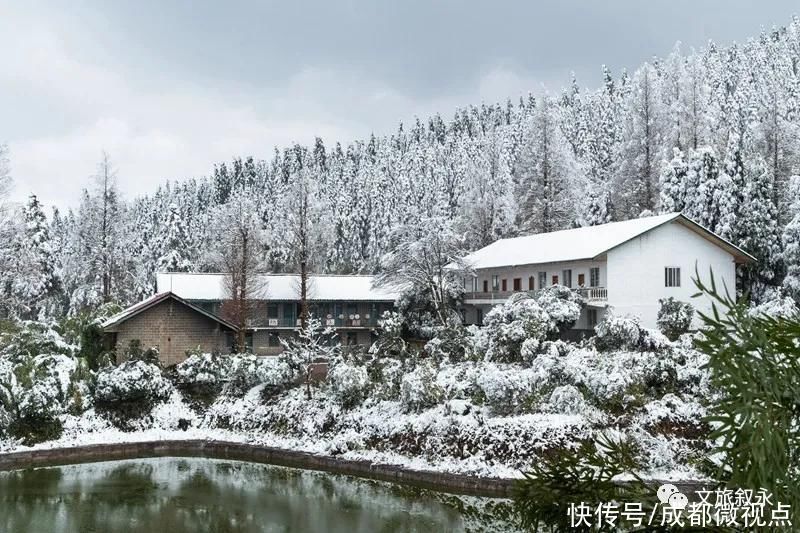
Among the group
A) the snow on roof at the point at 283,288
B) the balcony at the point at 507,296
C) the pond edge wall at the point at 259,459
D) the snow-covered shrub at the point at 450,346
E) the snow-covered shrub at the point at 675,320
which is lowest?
the pond edge wall at the point at 259,459

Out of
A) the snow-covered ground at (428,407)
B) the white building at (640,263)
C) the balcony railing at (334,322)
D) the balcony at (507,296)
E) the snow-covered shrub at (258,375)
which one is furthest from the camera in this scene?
the balcony railing at (334,322)

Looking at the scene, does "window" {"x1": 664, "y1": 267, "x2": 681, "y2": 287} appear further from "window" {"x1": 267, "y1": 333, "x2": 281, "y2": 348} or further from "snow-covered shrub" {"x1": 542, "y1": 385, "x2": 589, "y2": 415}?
"window" {"x1": 267, "y1": 333, "x2": 281, "y2": 348}

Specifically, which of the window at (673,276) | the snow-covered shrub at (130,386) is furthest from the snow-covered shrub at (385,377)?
the window at (673,276)

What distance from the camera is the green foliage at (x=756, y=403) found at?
332cm

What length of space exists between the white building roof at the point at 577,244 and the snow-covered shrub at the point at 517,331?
7.50 m

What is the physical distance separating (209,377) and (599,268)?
69.1 feet

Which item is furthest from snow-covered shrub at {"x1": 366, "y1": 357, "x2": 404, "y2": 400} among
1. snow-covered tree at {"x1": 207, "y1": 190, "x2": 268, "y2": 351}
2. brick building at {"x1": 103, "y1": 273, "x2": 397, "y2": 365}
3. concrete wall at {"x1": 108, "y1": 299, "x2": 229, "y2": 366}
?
brick building at {"x1": 103, "y1": 273, "x2": 397, "y2": 365}

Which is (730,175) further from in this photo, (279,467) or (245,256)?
(279,467)

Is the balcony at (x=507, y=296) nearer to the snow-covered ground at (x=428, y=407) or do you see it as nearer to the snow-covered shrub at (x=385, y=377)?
the snow-covered ground at (x=428, y=407)

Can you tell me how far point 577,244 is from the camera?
4134 cm

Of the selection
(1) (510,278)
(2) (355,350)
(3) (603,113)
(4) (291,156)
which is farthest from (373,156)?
(2) (355,350)

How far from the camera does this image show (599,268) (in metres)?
38.8

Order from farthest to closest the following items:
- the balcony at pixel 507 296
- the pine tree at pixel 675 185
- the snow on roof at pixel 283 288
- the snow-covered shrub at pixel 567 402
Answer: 1. the snow on roof at pixel 283 288
2. the pine tree at pixel 675 185
3. the balcony at pixel 507 296
4. the snow-covered shrub at pixel 567 402

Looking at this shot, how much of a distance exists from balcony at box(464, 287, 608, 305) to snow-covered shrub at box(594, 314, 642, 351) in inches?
288
